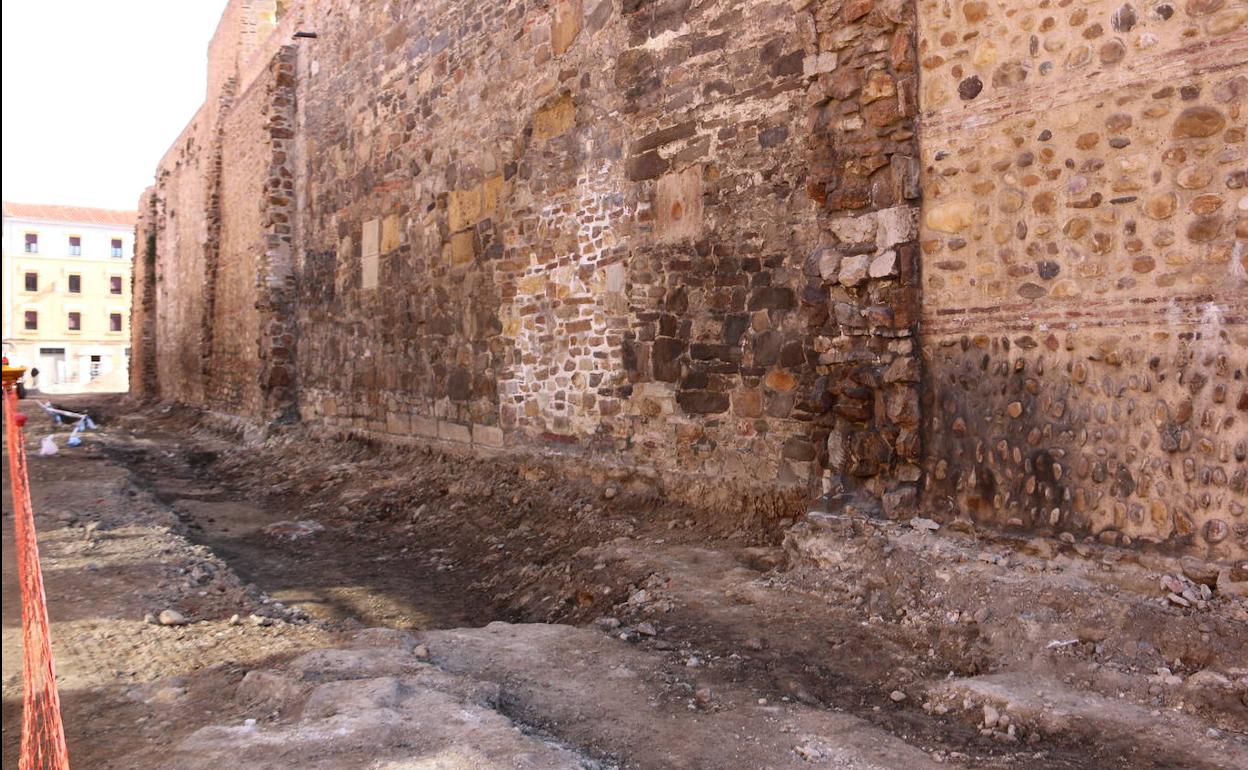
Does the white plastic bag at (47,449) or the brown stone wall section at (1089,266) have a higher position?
the brown stone wall section at (1089,266)

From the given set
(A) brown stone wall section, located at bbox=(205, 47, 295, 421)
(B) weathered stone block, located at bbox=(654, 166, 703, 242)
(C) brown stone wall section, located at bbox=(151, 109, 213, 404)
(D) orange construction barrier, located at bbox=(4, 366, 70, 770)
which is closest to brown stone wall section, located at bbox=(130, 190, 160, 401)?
(C) brown stone wall section, located at bbox=(151, 109, 213, 404)

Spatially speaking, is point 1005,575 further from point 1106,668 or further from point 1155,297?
point 1155,297

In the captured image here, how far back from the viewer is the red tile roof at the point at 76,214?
4504 centimetres

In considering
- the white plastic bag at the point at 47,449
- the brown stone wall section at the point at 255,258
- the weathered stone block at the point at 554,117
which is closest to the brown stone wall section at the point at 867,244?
the weathered stone block at the point at 554,117

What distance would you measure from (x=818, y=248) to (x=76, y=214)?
2029 inches

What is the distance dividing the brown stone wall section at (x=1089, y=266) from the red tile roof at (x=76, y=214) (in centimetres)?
4766

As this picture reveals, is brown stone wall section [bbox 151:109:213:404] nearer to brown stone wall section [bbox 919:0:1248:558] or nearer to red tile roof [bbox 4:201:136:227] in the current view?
brown stone wall section [bbox 919:0:1248:558]

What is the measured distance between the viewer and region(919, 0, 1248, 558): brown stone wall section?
3.76m

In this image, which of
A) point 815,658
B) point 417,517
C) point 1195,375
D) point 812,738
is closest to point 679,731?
point 812,738

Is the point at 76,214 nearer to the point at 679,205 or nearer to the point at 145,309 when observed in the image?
the point at 145,309

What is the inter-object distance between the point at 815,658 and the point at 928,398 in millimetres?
1480

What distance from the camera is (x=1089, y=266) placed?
4.14 meters

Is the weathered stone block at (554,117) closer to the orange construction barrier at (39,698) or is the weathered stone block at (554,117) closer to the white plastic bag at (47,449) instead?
the orange construction barrier at (39,698)

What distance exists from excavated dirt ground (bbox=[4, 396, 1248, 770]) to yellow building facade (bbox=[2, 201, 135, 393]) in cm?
4524
